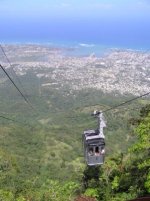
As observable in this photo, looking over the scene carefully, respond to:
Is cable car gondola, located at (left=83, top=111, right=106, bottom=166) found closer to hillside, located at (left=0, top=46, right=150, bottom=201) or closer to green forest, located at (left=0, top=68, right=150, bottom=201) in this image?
green forest, located at (left=0, top=68, right=150, bottom=201)

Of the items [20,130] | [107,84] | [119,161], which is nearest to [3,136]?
[20,130]

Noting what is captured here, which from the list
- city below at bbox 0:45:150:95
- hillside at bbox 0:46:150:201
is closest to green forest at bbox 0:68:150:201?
hillside at bbox 0:46:150:201

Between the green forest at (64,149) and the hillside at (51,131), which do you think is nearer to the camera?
the green forest at (64,149)

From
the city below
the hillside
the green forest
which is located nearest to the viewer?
the green forest

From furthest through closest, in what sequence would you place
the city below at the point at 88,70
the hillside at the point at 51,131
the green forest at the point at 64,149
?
the city below at the point at 88,70
the hillside at the point at 51,131
the green forest at the point at 64,149

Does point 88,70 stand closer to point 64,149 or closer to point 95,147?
point 64,149

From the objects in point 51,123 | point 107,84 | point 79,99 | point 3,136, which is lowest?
point 3,136

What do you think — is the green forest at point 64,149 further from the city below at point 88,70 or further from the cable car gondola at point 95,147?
the city below at point 88,70

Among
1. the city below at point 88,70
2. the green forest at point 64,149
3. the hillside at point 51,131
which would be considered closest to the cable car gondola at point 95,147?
the green forest at point 64,149

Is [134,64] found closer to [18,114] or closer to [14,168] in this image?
[18,114]
